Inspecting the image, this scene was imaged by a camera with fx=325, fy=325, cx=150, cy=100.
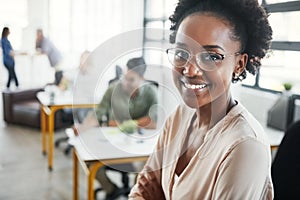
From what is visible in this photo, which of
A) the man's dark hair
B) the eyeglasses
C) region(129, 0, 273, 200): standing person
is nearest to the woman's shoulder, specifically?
region(129, 0, 273, 200): standing person

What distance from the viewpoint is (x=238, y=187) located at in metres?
0.70

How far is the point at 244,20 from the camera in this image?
762 millimetres

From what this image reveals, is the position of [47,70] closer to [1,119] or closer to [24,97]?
[24,97]

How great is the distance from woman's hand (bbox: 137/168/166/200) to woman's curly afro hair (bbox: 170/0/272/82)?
42 cm

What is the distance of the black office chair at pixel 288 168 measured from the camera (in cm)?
115

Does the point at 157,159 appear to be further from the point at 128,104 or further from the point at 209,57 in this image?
the point at 209,57

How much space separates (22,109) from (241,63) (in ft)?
14.2

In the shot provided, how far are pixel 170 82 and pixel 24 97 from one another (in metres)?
4.35

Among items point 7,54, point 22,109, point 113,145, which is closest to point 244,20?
point 113,145

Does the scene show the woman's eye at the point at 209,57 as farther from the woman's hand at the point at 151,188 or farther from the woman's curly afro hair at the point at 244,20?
the woman's hand at the point at 151,188

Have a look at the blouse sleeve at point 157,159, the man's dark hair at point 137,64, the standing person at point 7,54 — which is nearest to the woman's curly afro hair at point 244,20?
the man's dark hair at point 137,64

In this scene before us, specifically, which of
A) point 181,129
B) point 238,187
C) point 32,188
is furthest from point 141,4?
point 238,187

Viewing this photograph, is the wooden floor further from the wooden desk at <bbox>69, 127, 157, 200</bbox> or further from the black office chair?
the black office chair

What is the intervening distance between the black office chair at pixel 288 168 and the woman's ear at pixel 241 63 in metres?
0.51
